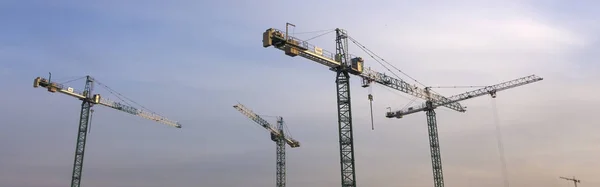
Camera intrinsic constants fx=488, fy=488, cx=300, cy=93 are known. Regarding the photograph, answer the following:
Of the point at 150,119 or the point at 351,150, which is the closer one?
the point at 351,150

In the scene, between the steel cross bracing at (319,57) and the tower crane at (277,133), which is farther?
the tower crane at (277,133)

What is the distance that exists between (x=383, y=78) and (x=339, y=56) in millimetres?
12130

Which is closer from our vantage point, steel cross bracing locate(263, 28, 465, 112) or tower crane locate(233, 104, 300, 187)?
steel cross bracing locate(263, 28, 465, 112)

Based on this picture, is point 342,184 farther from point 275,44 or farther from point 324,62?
point 275,44

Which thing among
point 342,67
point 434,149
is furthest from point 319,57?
point 434,149

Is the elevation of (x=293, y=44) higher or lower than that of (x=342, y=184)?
higher

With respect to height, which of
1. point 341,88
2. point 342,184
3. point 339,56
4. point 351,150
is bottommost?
point 342,184

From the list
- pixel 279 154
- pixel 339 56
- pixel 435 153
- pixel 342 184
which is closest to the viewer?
pixel 342 184

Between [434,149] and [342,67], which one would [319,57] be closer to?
[342,67]

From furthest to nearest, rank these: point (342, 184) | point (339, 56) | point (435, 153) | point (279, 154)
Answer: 1. point (279, 154)
2. point (435, 153)
3. point (339, 56)
4. point (342, 184)

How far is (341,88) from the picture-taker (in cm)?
7412

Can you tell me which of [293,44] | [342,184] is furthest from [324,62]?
[342,184]

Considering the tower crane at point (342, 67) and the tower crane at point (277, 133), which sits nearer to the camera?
the tower crane at point (342, 67)

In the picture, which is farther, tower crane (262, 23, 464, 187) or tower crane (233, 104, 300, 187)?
tower crane (233, 104, 300, 187)
